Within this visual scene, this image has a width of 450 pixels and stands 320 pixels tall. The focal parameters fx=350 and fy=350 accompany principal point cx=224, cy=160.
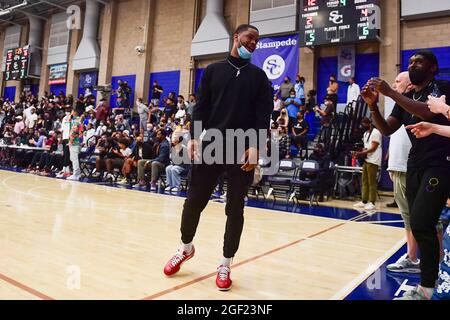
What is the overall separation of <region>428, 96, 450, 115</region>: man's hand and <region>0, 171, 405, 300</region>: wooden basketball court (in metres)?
1.18

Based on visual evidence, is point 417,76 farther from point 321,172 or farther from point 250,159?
point 321,172

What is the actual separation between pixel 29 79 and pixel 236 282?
2059cm

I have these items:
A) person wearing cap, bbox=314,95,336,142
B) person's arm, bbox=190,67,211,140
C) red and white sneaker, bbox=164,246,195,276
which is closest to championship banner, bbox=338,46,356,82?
person wearing cap, bbox=314,95,336,142

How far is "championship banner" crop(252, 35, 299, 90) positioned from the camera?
36.6ft

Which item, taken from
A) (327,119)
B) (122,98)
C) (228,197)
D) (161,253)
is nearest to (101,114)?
(122,98)

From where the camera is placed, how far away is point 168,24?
554 inches

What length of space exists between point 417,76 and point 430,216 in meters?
0.82

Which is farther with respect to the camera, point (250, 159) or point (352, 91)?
point (352, 91)

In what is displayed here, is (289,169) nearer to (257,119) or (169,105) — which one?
(257,119)

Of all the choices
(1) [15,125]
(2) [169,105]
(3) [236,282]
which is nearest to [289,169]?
(3) [236,282]

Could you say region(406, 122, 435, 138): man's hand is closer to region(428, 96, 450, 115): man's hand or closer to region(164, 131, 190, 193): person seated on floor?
region(428, 96, 450, 115): man's hand

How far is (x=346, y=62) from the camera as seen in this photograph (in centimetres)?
1045

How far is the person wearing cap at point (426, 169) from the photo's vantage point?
1903mm

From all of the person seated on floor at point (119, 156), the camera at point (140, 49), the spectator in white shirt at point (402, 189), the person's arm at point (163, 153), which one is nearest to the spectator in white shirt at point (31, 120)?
the camera at point (140, 49)
